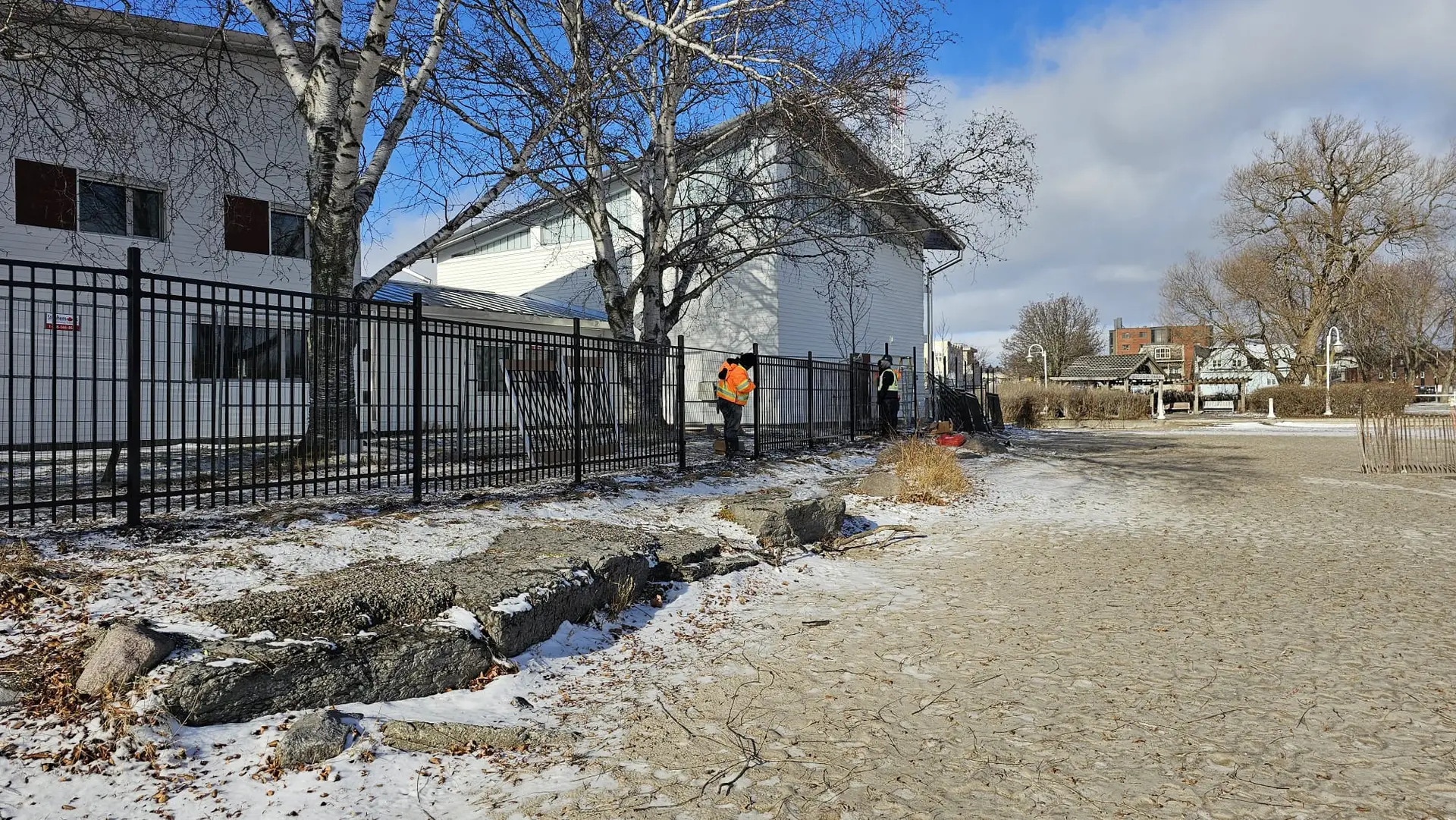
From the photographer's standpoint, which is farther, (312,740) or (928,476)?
(928,476)

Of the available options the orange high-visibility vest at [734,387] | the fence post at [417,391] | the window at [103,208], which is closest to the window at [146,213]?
the window at [103,208]

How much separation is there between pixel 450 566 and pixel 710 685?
2.01 metres

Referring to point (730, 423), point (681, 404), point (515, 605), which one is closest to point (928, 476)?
point (730, 423)

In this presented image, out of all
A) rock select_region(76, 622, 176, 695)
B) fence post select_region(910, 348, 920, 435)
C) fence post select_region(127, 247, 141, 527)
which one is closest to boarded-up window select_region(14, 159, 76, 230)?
fence post select_region(127, 247, 141, 527)

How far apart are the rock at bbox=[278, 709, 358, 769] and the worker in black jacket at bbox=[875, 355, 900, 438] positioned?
54.6 feet

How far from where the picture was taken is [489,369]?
9.45 meters

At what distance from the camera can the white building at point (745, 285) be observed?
26.0m

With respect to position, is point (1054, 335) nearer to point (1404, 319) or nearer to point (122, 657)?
point (1404, 319)

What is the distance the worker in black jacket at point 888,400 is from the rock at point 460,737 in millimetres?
16151

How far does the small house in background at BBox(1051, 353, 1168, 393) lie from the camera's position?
7081cm

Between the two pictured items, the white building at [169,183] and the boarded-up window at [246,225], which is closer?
the white building at [169,183]

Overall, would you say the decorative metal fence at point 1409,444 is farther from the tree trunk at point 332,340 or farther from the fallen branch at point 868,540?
the tree trunk at point 332,340

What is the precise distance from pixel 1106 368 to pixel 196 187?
76423 millimetres

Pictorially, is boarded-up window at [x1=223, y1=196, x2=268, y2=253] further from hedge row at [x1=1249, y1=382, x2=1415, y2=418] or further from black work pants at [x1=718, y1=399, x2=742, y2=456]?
hedge row at [x1=1249, y1=382, x2=1415, y2=418]
